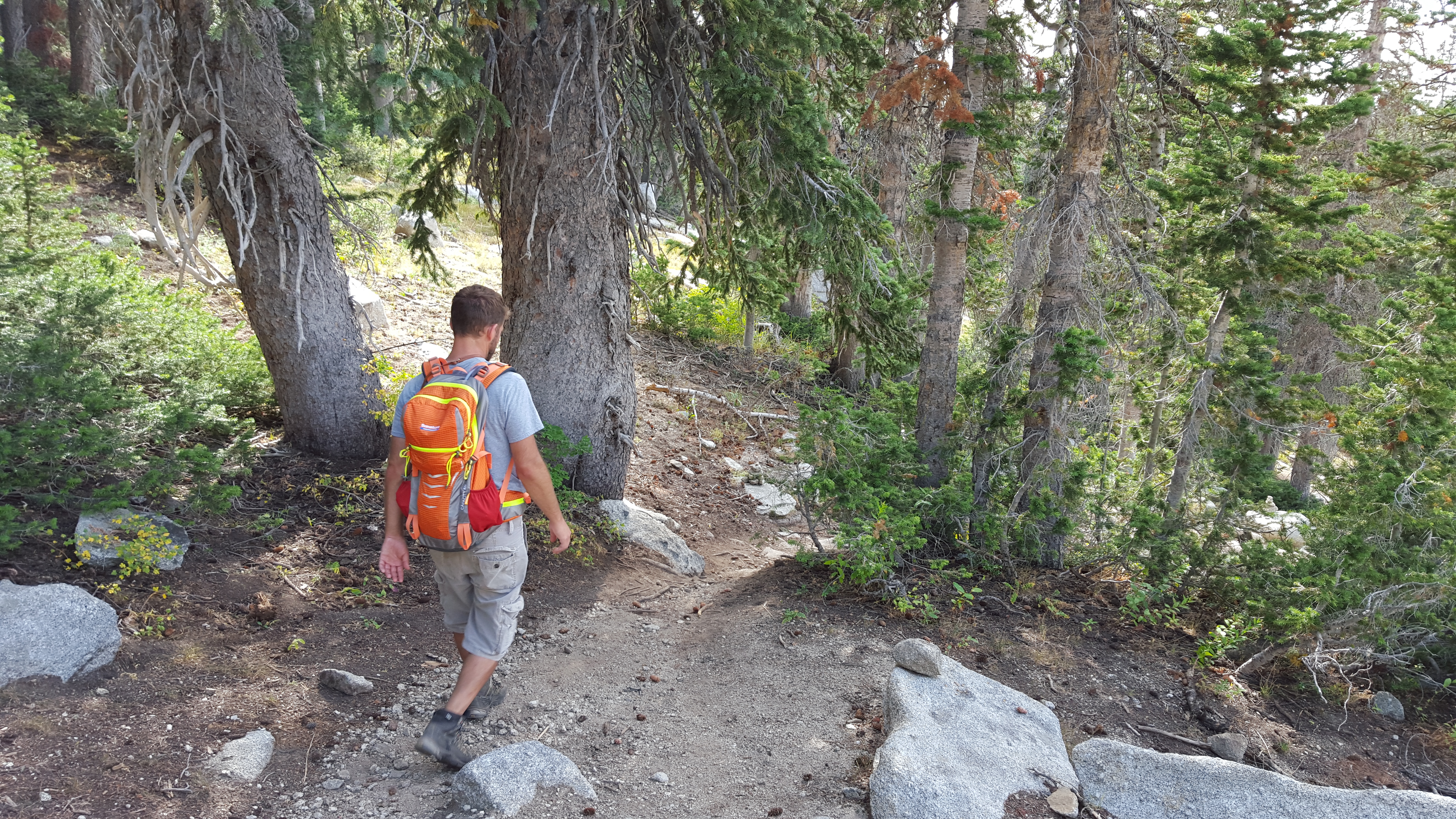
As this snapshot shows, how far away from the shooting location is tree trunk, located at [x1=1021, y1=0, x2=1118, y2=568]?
617cm

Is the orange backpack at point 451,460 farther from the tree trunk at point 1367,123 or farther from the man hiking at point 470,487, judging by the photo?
the tree trunk at point 1367,123

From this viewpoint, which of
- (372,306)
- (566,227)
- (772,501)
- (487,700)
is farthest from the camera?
(372,306)

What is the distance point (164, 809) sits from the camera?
3.08m

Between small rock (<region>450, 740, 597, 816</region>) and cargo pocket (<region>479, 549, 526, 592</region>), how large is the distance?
0.74m

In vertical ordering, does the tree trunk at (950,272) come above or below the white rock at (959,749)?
above

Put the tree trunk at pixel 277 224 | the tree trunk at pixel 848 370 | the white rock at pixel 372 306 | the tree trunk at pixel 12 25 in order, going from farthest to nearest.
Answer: the tree trunk at pixel 12 25 → the tree trunk at pixel 848 370 → the white rock at pixel 372 306 → the tree trunk at pixel 277 224

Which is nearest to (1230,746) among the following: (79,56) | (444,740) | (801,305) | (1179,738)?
(1179,738)

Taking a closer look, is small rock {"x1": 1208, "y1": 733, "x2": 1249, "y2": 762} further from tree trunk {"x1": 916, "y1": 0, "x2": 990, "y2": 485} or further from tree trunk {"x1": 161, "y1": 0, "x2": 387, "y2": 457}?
tree trunk {"x1": 161, "y1": 0, "x2": 387, "y2": 457}

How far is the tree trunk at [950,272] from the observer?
6.62 m

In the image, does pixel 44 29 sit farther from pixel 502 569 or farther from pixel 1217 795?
pixel 1217 795

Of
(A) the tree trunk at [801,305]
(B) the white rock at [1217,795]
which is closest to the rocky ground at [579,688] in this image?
(B) the white rock at [1217,795]

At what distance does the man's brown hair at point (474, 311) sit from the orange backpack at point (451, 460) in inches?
6.9

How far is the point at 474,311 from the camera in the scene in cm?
353

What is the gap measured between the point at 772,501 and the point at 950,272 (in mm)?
4077
